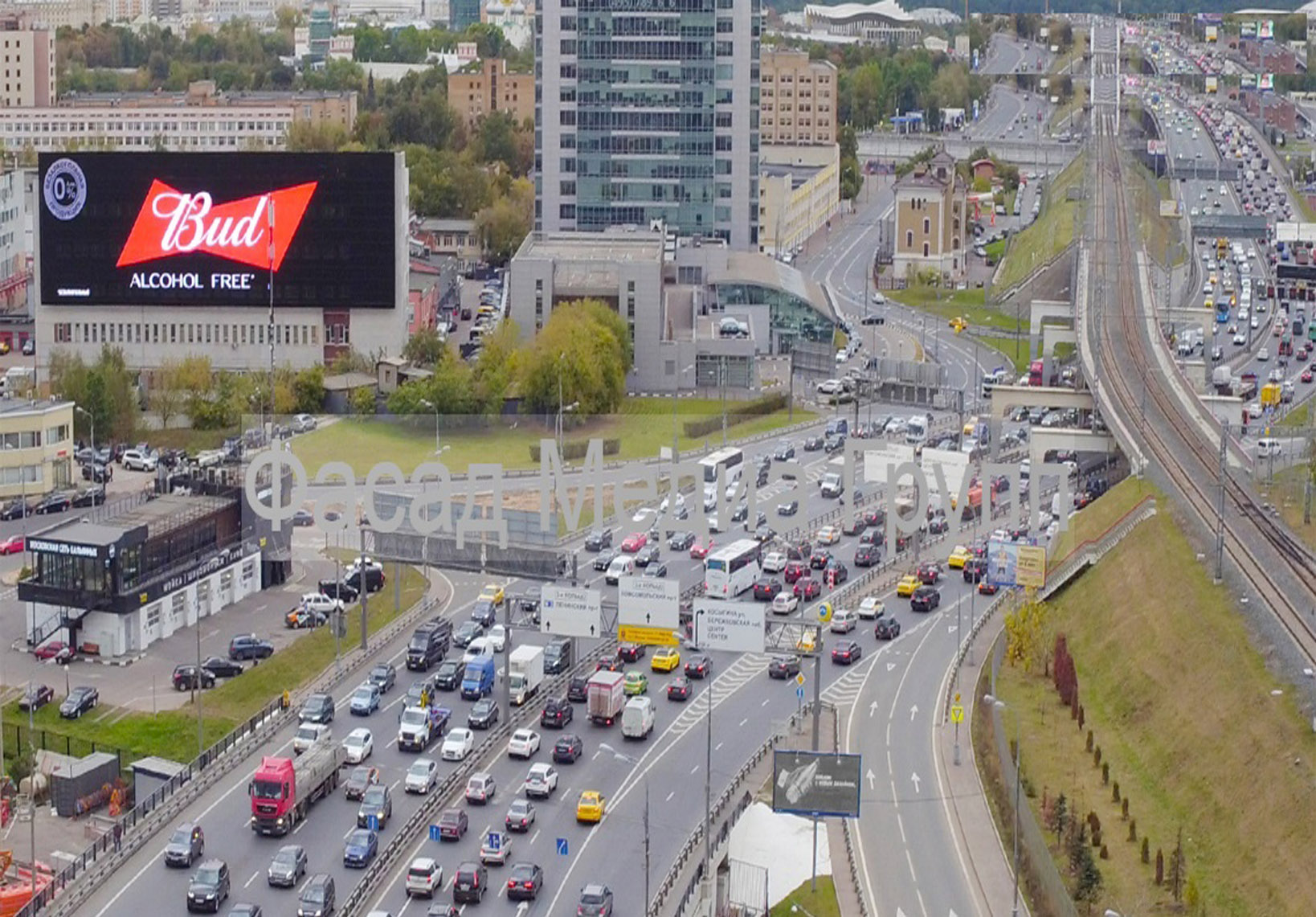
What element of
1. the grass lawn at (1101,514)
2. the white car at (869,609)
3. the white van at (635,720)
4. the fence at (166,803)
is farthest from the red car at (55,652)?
the grass lawn at (1101,514)

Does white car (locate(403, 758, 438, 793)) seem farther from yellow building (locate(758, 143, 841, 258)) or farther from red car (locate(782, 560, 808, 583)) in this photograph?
yellow building (locate(758, 143, 841, 258))

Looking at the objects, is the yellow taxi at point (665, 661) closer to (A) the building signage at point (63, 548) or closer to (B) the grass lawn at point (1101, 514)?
(B) the grass lawn at point (1101, 514)

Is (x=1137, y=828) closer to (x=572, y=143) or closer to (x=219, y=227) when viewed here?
Answer: (x=219, y=227)

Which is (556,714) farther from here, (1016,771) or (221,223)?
(221,223)

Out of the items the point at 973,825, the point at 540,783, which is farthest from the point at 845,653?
the point at 540,783

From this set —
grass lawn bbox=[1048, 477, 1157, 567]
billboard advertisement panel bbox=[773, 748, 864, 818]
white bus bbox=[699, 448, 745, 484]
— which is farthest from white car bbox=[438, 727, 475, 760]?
grass lawn bbox=[1048, 477, 1157, 567]

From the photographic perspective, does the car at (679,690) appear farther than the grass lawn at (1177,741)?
Yes
